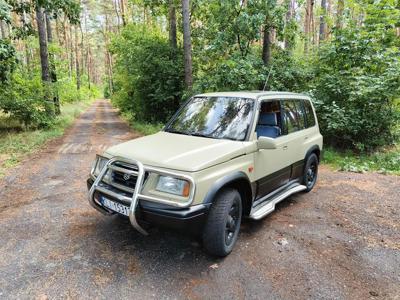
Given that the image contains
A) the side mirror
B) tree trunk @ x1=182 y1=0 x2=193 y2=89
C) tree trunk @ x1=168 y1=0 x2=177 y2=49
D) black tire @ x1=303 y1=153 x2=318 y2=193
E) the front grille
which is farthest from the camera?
tree trunk @ x1=168 y1=0 x2=177 y2=49

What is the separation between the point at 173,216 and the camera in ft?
9.53

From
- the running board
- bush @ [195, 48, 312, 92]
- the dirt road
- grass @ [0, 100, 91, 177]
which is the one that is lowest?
the dirt road

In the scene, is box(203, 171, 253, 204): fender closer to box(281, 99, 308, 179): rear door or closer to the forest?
box(281, 99, 308, 179): rear door

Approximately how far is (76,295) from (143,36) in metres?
13.2

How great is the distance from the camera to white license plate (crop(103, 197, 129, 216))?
123 inches

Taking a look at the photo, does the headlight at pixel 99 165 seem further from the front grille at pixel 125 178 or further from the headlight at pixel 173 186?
the headlight at pixel 173 186

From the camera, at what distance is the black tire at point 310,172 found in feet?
17.7

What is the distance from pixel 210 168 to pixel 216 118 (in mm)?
1229

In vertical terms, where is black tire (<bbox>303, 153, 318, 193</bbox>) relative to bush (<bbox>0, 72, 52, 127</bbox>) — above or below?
below

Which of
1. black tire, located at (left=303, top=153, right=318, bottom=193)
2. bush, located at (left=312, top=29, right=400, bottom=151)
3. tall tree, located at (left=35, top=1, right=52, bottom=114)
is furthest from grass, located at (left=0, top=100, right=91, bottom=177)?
bush, located at (left=312, top=29, right=400, bottom=151)

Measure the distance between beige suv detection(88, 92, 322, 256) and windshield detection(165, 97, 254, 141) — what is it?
1cm

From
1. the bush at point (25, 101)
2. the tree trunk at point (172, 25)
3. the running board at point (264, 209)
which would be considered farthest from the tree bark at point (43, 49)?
the running board at point (264, 209)

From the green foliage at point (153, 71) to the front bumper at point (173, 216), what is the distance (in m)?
9.98

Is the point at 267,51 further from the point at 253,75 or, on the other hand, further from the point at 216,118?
the point at 216,118
